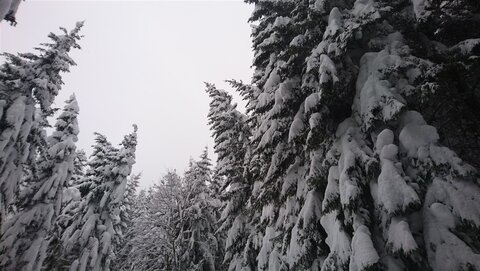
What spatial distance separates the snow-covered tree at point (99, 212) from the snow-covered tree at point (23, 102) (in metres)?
4.35

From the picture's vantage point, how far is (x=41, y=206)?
16703 millimetres

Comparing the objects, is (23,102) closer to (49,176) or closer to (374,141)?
(49,176)

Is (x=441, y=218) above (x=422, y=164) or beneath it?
beneath

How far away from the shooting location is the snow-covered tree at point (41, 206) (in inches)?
614

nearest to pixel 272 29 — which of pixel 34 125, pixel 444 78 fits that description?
pixel 444 78

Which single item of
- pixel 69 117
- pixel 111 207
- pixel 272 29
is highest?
pixel 69 117

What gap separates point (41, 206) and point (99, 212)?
11.7 ft

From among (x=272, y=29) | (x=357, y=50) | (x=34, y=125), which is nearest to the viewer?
(x=357, y=50)

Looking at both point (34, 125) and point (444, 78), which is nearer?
point (444, 78)

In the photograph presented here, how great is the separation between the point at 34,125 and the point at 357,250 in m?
16.2

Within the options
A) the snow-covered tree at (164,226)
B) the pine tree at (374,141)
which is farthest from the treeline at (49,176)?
the pine tree at (374,141)

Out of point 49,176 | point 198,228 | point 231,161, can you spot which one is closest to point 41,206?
point 49,176

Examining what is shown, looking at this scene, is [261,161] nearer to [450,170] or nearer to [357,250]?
[357,250]

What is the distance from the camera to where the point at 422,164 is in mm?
5031
